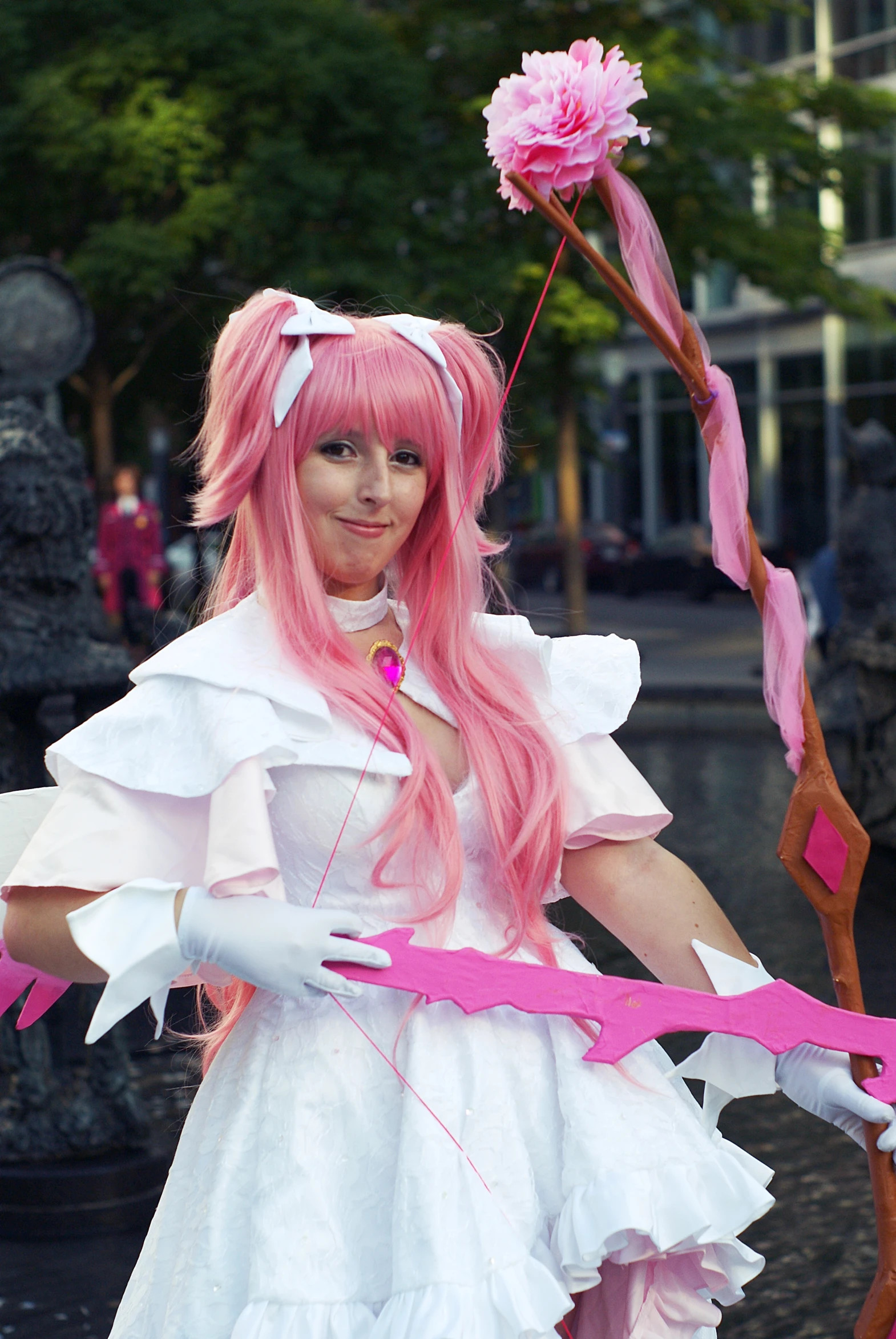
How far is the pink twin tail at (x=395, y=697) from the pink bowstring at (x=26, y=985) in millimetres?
375

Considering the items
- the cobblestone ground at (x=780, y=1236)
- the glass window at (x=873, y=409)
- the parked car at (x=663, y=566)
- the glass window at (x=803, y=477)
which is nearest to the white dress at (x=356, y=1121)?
the cobblestone ground at (x=780, y=1236)

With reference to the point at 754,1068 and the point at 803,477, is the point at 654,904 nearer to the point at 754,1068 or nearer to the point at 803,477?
the point at 754,1068

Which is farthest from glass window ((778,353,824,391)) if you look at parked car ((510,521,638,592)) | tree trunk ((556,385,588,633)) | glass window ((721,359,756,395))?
tree trunk ((556,385,588,633))

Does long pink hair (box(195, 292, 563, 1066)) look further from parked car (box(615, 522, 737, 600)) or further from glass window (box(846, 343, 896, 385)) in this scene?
glass window (box(846, 343, 896, 385))

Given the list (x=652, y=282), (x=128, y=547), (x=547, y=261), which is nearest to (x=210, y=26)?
(x=547, y=261)

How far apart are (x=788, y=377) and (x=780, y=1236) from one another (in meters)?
30.1

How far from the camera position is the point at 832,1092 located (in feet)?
6.46

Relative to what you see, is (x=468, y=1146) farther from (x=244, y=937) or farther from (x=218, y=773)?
(x=218, y=773)

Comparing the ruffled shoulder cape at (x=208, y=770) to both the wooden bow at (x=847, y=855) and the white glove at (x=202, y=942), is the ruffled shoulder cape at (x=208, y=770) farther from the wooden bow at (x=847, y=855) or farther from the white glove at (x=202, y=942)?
the wooden bow at (x=847, y=855)

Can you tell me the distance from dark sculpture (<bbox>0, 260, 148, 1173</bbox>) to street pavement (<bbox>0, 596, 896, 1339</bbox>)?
24 cm

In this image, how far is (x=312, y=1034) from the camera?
1.92 metres

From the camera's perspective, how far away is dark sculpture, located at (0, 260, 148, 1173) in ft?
13.5

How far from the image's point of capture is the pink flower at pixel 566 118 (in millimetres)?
1897

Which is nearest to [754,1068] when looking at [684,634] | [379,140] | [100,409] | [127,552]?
[127,552]
